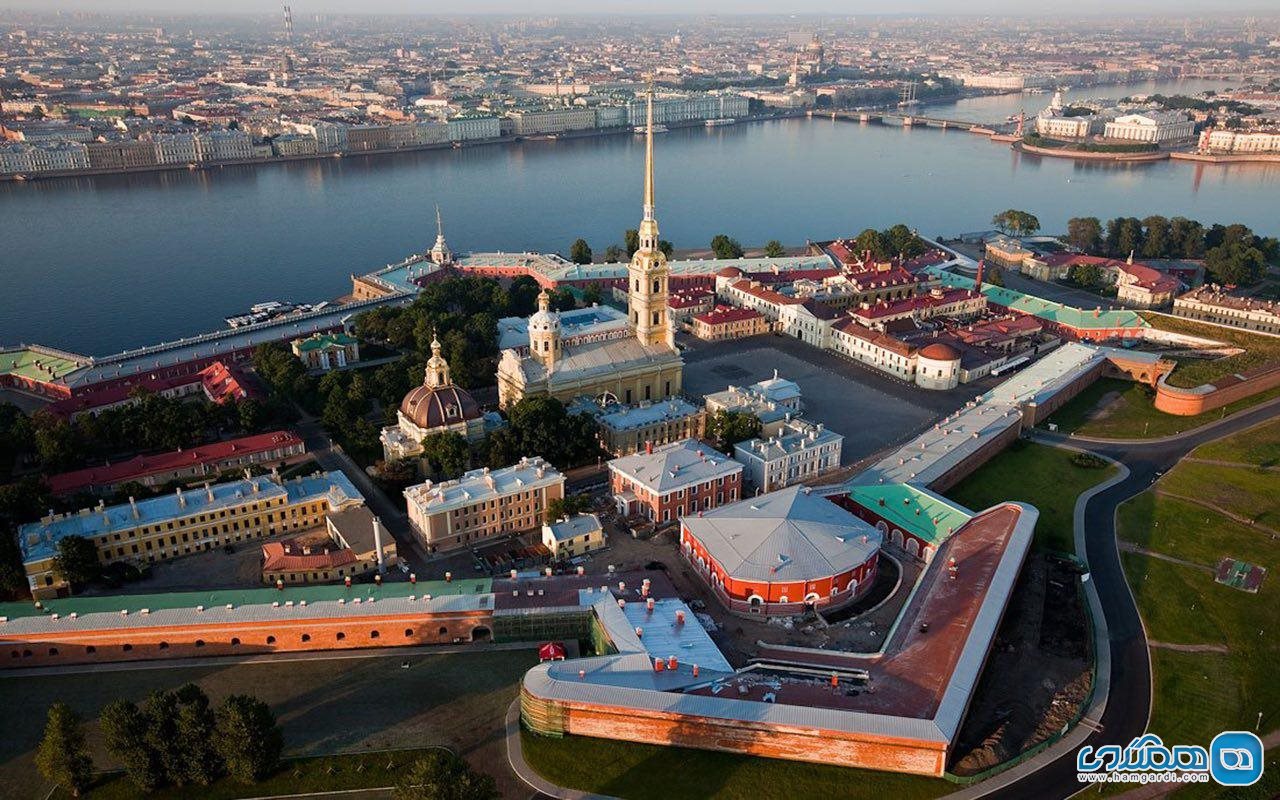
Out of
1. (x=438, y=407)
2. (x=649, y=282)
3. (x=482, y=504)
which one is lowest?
(x=482, y=504)

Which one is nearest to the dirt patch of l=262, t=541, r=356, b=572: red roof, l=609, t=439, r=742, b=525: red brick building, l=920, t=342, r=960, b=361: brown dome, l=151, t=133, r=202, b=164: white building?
l=609, t=439, r=742, b=525: red brick building

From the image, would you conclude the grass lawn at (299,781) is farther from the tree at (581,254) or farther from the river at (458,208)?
the tree at (581,254)

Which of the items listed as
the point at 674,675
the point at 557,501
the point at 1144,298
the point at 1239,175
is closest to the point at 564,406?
the point at 557,501

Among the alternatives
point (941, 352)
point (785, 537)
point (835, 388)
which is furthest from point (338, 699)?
point (941, 352)

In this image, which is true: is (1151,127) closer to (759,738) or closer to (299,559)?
(759,738)

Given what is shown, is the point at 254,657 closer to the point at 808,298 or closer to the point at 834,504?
the point at 834,504
